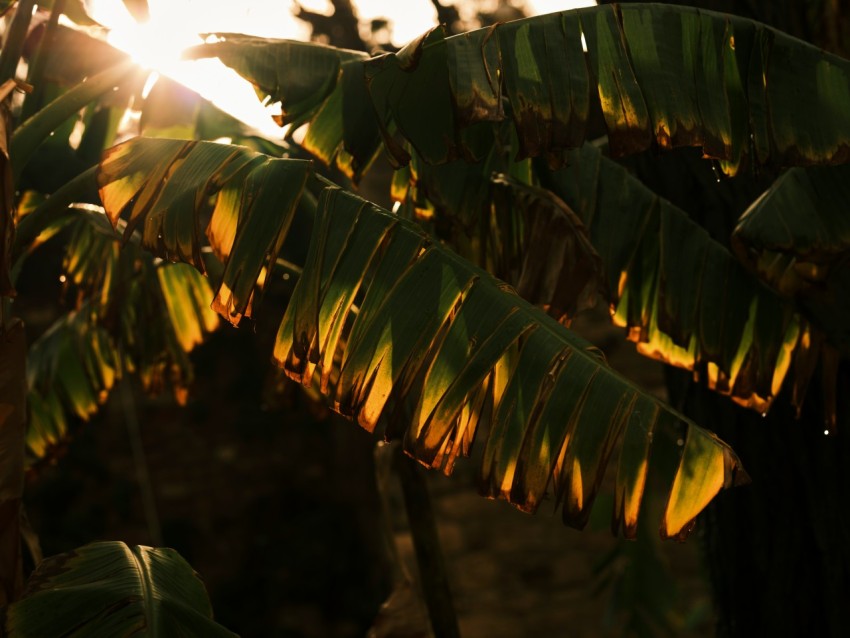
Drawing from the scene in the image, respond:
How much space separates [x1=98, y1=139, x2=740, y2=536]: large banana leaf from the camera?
156 cm

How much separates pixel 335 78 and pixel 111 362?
1.45m

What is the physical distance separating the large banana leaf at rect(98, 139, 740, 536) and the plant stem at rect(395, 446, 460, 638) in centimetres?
84

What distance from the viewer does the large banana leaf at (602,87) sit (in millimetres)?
1745

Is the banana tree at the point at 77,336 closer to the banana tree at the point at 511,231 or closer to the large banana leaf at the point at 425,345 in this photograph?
the banana tree at the point at 511,231

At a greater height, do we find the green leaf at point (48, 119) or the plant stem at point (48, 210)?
the green leaf at point (48, 119)

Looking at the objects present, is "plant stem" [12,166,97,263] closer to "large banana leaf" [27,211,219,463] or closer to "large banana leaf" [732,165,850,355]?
"large banana leaf" [27,211,219,463]

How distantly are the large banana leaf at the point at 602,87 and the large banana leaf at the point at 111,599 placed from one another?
0.82 m

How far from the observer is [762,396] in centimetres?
222

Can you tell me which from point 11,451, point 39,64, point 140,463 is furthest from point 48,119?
point 140,463

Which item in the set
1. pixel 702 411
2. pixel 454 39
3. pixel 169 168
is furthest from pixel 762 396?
pixel 169 168

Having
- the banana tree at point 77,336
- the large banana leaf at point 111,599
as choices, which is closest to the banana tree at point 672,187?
the banana tree at point 77,336

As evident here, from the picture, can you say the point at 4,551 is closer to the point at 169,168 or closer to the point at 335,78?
the point at 169,168

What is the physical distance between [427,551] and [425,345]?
3.35 feet

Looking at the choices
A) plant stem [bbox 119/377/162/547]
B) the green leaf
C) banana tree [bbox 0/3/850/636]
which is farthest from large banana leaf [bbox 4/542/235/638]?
plant stem [bbox 119/377/162/547]
